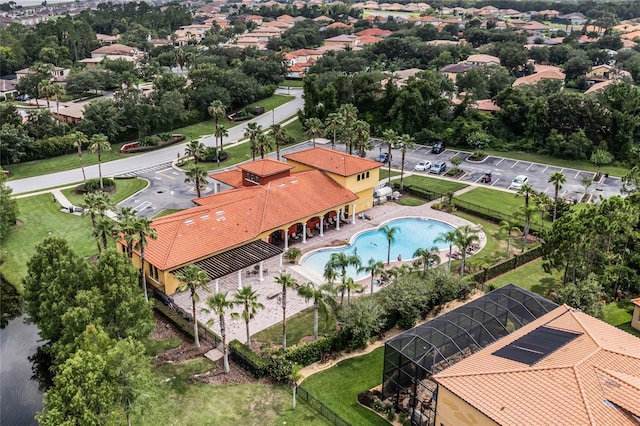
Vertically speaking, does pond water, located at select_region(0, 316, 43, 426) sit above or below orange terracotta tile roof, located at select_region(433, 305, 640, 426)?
below

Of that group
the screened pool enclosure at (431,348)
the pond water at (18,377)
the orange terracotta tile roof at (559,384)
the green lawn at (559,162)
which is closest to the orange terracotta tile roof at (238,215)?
the pond water at (18,377)

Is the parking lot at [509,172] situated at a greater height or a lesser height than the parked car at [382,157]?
lesser

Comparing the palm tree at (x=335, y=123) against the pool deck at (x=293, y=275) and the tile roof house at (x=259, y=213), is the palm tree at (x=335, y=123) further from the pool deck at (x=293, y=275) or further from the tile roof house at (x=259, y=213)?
the pool deck at (x=293, y=275)

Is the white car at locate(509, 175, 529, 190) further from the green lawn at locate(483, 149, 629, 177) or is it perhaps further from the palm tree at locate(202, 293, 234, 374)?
the palm tree at locate(202, 293, 234, 374)

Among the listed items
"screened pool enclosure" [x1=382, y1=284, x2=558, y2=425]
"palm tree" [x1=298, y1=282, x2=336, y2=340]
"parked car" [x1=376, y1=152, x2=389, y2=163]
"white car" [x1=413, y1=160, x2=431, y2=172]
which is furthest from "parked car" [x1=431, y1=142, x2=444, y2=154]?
"screened pool enclosure" [x1=382, y1=284, x2=558, y2=425]

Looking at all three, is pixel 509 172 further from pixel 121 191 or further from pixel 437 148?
pixel 121 191

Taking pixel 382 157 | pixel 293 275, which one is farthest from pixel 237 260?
pixel 382 157
